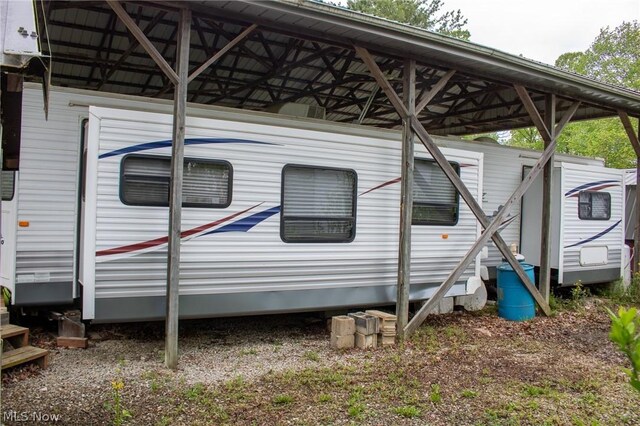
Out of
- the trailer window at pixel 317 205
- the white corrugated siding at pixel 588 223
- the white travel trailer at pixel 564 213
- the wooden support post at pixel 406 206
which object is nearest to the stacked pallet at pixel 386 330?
the wooden support post at pixel 406 206

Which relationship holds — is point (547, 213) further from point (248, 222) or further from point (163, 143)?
point (163, 143)

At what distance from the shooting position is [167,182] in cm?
510

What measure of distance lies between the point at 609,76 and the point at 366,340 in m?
22.7

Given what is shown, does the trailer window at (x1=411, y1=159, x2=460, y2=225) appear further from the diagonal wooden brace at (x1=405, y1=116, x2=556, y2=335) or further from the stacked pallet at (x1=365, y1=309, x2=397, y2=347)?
the stacked pallet at (x1=365, y1=309, x2=397, y2=347)

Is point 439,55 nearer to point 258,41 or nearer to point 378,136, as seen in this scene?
point 378,136

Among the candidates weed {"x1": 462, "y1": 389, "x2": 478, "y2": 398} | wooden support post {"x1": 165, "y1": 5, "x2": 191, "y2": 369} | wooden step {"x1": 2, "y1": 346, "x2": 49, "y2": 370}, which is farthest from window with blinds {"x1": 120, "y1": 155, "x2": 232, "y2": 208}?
weed {"x1": 462, "y1": 389, "x2": 478, "y2": 398}

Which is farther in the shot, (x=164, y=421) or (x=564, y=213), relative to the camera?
(x=564, y=213)

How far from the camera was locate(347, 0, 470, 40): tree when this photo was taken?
25.9 m

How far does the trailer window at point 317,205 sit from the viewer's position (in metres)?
5.77

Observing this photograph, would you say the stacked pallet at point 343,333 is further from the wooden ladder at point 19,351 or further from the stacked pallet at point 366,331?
the wooden ladder at point 19,351

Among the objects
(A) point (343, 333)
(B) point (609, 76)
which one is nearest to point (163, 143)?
(A) point (343, 333)

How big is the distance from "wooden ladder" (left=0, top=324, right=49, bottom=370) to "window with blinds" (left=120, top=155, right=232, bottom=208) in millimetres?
1540

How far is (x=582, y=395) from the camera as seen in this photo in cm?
446

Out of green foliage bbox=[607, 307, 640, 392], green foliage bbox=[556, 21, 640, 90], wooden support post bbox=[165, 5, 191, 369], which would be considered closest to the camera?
green foliage bbox=[607, 307, 640, 392]
